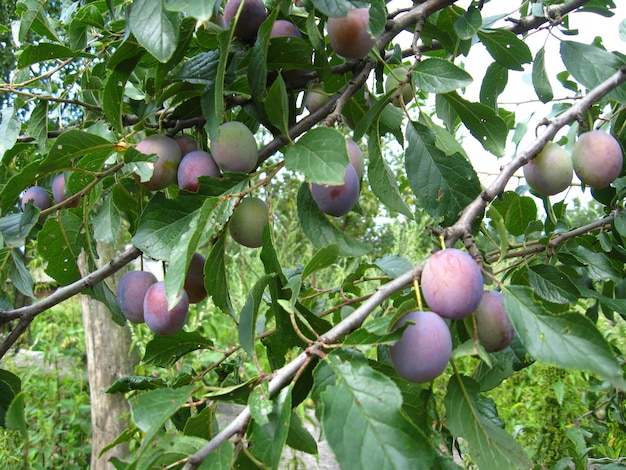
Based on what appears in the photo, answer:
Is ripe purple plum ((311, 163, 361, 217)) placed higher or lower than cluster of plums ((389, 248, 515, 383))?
higher

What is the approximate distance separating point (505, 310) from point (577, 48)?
1.91 feet

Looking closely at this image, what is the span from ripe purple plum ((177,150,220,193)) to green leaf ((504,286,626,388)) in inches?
15.0

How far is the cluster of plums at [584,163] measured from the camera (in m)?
0.84

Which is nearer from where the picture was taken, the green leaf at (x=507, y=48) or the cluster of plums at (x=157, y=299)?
the cluster of plums at (x=157, y=299)

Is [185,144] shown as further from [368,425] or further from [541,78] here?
[541,78]

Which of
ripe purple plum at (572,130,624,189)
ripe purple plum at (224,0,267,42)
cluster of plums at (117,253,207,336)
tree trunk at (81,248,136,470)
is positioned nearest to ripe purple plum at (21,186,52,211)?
cluster of plums at (117,253,207,336)

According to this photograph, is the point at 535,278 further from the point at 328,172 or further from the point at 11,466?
the point at 11,466

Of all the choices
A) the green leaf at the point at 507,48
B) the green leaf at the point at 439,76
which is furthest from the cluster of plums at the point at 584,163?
the green leaf at the point at 439,76

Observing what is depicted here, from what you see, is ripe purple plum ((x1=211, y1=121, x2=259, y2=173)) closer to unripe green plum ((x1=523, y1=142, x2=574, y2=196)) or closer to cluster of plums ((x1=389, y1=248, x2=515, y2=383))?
cluster of plums ((x1=389, y1=248, x2=515, y2=383))

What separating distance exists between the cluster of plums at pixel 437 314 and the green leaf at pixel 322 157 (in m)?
0.13

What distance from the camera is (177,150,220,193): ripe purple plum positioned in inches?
26.6

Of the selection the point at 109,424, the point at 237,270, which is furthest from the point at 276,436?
the point at 237,270

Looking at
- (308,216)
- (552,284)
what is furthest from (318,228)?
(552,284)

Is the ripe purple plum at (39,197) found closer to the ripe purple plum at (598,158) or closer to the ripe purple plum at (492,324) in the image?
the ripe purple plum at (492,324)
